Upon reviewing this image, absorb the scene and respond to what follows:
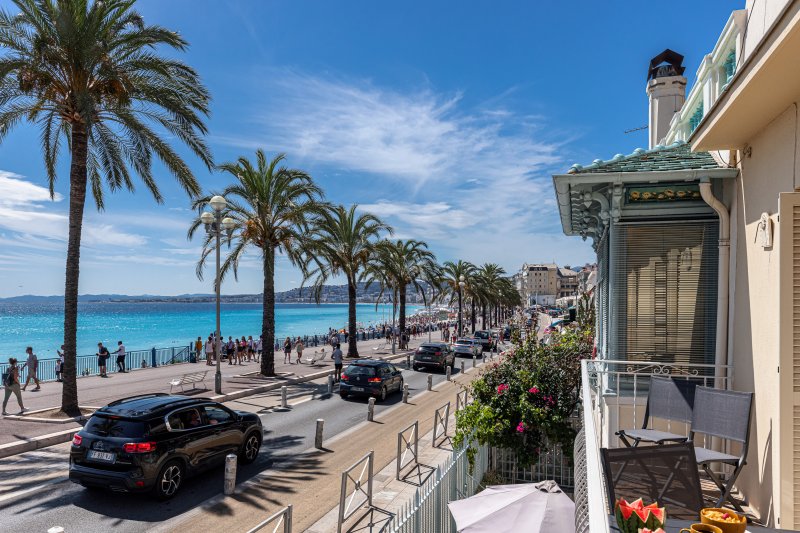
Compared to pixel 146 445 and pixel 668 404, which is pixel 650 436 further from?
pixel 146 445

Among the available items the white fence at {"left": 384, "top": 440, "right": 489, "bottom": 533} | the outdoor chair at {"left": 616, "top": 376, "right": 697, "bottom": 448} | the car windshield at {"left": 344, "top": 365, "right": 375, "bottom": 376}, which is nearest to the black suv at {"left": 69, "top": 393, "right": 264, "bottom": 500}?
the white fence at {"left": 384, "top": 440, "right": 489, "bottom": 533}

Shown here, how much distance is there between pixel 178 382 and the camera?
Result: 17250 millimetres

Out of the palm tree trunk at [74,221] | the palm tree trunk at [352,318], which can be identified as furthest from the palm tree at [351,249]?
the palm tree trunk at [74,221]

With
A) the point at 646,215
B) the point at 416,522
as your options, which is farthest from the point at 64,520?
the point at 646,215

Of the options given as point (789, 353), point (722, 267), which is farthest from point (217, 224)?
point (789, 353)

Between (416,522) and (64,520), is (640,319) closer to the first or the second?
(416,522)

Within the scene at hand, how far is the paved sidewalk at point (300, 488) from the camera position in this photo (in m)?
7.44

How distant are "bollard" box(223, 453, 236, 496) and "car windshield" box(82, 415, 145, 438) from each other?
150cm

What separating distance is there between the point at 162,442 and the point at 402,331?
2934 centimetres

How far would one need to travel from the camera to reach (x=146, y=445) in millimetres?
7652

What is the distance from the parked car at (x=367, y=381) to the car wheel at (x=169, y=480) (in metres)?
8.93

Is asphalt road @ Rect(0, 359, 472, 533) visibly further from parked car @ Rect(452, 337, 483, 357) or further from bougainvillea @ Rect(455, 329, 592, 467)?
parked car @ Rect(452, 337, 483, 357)

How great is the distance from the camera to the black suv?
7566 millimetres

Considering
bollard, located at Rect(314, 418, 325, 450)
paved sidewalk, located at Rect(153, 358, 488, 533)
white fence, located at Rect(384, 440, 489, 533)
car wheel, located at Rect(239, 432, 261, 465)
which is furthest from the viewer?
bollard, located at Rect(314, 418, 325, 450)
